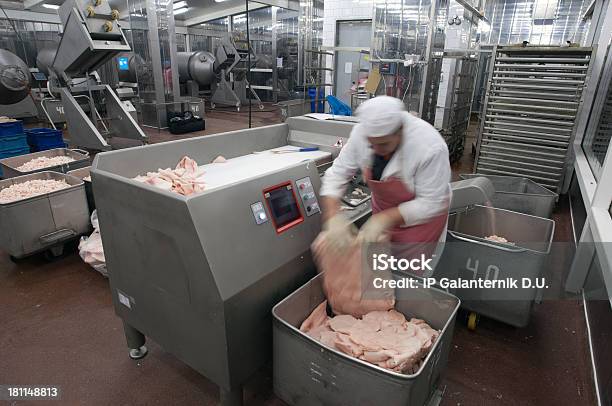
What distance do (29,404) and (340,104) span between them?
512cm

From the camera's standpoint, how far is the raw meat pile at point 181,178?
158 cm

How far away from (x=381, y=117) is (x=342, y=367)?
34.2 inches

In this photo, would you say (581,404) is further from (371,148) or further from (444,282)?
(371,148)

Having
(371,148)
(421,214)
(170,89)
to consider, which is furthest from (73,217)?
(170,89)

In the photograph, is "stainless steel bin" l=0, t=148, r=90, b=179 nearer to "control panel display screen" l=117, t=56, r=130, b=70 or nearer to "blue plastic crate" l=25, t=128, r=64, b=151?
"blue plastic crate" l=25, t=128, r=64, b=151

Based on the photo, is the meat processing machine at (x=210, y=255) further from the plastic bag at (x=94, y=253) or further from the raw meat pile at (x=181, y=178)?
the plastic bag at (x=94, y=253)

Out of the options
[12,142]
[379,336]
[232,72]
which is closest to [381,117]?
[379,336]

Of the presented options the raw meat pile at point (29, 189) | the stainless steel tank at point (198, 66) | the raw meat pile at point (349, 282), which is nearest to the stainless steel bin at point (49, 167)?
the raw meat pile at point (29, 189)

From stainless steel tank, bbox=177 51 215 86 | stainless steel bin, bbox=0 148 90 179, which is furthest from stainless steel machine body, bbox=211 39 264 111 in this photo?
stainless steel bin, bbox=0 148 90 179

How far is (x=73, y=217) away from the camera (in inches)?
109

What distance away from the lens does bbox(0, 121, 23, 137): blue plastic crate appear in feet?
14.3

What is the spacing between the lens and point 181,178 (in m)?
1.70

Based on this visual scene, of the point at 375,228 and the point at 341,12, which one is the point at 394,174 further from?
the point at 341,12

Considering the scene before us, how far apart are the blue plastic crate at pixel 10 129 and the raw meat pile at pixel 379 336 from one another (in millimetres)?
4752
